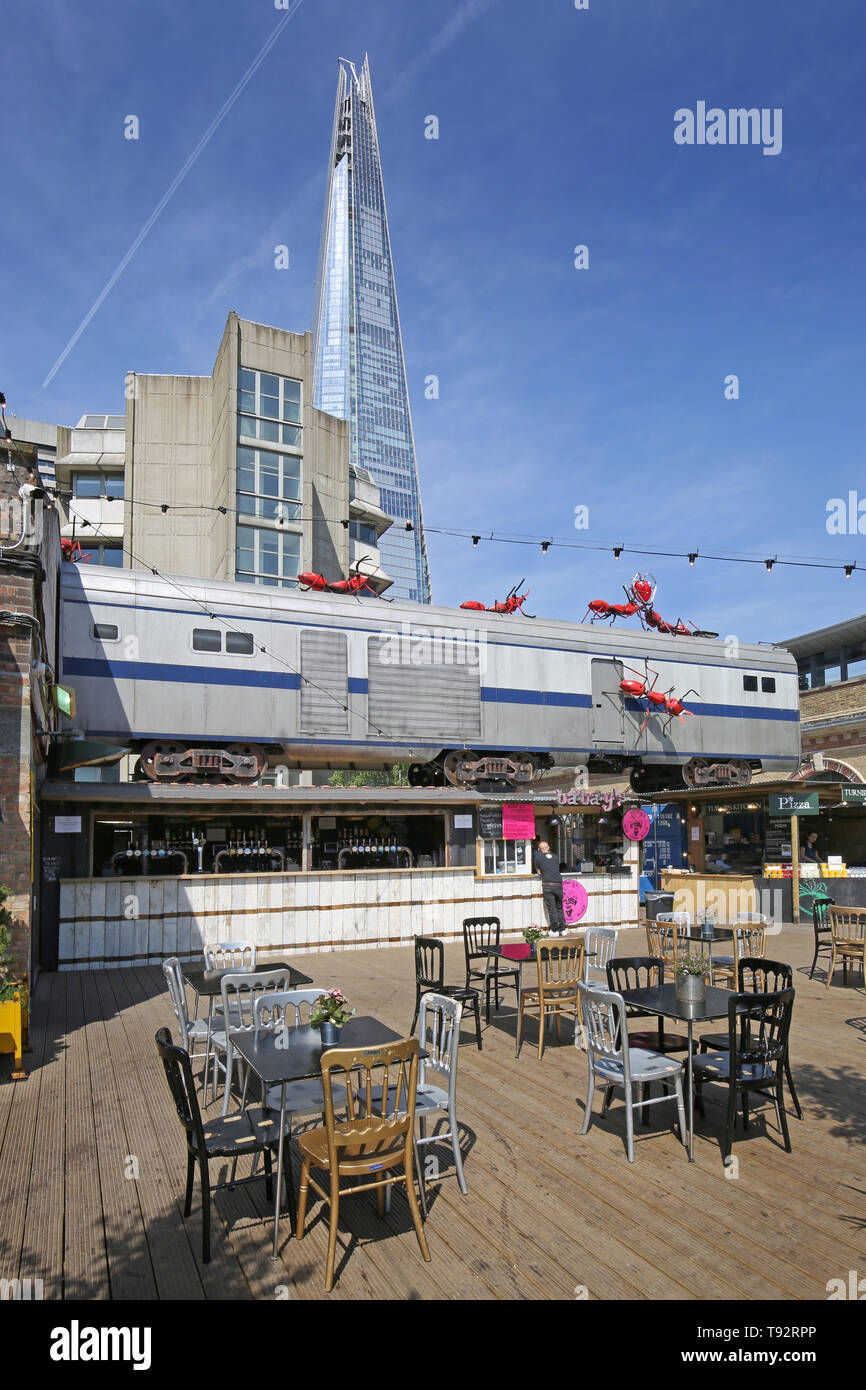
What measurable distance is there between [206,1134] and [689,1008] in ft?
10.1

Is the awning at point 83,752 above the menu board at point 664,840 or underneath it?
above

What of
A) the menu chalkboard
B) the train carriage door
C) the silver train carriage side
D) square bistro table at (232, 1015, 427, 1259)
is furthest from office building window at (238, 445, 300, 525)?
square bistro table at (232, 1015, 427, 1259)

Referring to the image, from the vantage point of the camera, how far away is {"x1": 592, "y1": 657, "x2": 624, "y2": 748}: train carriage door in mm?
18250

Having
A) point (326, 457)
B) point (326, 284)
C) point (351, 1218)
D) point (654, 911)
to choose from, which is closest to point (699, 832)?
point (654, 911)

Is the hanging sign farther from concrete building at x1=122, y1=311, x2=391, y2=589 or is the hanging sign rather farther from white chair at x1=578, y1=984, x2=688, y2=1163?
concrete building at x1=122, y1=311, x2=391, y2=589

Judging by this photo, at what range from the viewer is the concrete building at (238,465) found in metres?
36.6

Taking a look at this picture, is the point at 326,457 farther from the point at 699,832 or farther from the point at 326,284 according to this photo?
the point at 326,284

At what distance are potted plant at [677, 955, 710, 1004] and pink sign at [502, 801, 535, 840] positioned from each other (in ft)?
28.0

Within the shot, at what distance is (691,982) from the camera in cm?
551

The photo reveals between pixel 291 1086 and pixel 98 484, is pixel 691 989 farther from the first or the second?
pixel 98 484

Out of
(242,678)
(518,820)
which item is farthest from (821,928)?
(242,678)

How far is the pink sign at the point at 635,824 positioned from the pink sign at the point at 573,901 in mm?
1404

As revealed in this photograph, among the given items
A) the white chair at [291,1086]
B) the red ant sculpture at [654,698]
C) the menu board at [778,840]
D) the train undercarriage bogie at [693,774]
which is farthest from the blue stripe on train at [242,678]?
the white chair at [291,1086]

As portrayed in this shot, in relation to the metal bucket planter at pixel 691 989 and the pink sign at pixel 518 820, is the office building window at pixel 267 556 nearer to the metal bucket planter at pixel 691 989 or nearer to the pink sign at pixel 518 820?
the pink sign at pixel 518 820
